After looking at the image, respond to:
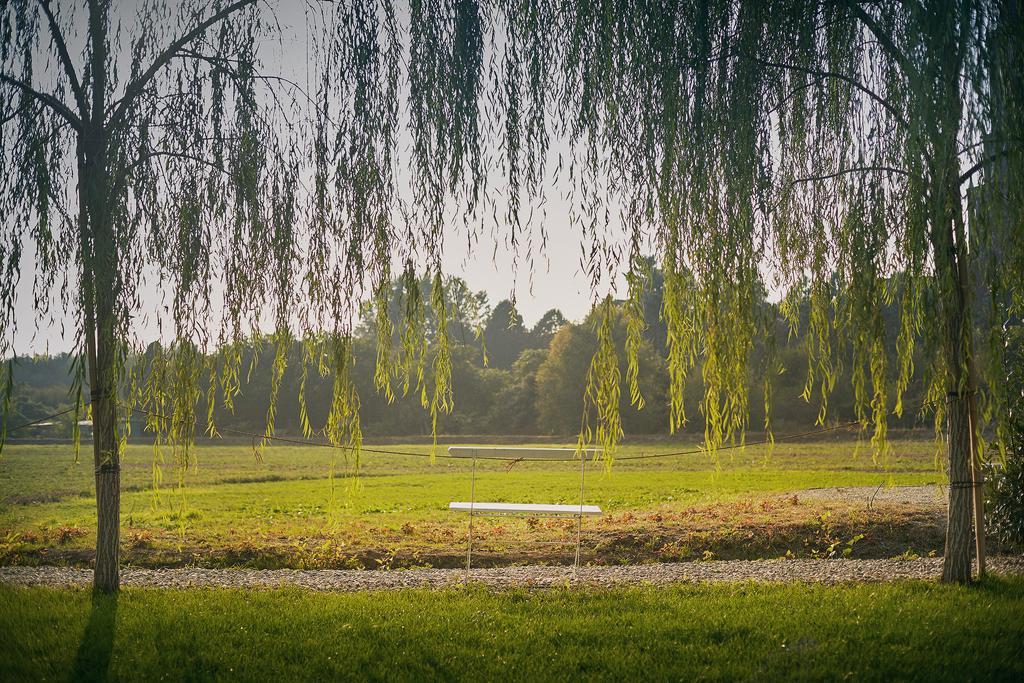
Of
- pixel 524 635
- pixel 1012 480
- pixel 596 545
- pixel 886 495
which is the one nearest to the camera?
pixel 524 635

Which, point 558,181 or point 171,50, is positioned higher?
point 171,50

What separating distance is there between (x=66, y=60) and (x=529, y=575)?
5623mm

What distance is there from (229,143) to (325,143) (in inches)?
27.3

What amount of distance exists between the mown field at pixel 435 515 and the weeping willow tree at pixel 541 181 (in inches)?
33.3

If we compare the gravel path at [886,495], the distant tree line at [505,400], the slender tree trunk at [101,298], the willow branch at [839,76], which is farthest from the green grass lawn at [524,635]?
the distant tree line at [505,400]

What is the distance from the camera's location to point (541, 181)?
170 inches

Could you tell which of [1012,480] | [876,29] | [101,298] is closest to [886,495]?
[1012,480]

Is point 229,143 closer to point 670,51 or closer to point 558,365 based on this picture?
point 670,51

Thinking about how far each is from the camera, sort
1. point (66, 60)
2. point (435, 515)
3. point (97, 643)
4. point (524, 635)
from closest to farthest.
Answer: point (97, 643) < point (524, 635) < point (66, 60) < point (435, 515)

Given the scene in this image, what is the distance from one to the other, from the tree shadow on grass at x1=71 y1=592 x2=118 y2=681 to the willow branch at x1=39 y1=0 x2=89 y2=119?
3.43m

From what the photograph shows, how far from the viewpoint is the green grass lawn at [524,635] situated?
444 centimetres

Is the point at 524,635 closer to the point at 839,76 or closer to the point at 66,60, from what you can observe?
the point at 839,76

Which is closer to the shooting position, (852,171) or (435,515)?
(852,171)

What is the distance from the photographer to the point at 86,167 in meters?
5.23
